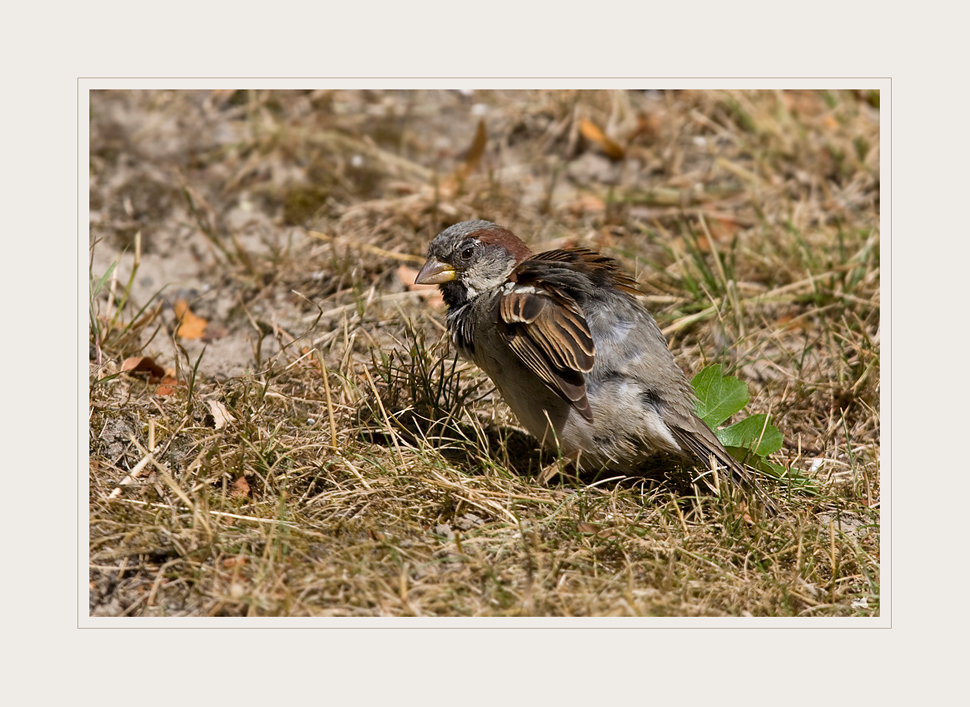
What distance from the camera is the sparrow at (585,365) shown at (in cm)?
379

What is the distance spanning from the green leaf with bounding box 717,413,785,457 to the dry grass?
0.99 feet

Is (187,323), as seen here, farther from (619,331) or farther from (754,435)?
(754,435)

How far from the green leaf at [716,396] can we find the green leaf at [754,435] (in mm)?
61

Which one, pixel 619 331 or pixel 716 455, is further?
pixel 619 331

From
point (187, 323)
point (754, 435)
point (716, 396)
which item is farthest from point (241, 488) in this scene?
point (754, 435)

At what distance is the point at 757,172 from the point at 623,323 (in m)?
3.27

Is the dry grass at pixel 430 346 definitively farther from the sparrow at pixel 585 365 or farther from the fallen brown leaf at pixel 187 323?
the sparrow at pixel 585 365

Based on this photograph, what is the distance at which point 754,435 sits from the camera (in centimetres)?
406

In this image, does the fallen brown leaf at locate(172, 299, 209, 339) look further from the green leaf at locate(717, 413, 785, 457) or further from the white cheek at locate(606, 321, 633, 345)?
the green leaf at locate(717, 413, 785, 457)

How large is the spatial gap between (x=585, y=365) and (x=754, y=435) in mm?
889

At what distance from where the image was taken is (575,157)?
6949 millimetres

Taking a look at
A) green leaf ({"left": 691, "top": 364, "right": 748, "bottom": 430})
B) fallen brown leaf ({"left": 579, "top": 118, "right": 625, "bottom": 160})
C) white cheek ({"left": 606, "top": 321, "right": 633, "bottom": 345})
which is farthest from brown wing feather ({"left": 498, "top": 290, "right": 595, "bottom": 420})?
fallen brown leaf ({"left": 579, "top": 118, "right": 625, "bottom": 160})

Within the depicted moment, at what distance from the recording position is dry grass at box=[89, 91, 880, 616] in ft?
11.0

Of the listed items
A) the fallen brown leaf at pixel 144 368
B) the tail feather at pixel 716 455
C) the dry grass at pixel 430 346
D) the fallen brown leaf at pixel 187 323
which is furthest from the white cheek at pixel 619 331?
the fallen brown leaf at pixel 187 323
